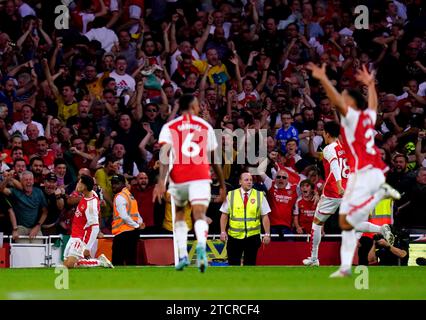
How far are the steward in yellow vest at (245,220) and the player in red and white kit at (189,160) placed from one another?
6246 millimetres

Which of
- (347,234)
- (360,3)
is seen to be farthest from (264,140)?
(347,234)

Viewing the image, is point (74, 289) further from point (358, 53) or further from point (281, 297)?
point (358, 53)

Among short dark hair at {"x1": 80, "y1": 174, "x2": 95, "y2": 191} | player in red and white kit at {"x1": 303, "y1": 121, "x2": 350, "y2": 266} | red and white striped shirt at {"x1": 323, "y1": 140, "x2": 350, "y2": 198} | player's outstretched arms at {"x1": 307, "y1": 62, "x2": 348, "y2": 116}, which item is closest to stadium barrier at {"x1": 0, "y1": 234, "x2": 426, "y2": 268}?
player in red and white kit at {"x1": 303, "y1": 121, "x2": 350, "y2": 266}

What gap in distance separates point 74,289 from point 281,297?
116 inches

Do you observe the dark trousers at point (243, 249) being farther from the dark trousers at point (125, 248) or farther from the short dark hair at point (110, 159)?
the short dark hair at point (110, 159)

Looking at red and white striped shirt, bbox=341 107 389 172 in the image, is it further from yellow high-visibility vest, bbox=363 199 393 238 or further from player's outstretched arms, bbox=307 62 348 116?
yellow high-visibility vest, bbox=363 199 393 238

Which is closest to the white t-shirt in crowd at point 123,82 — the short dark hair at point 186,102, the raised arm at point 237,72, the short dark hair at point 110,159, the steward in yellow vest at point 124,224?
the raised arm at point 237,72

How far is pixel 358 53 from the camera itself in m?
Result: 28.2

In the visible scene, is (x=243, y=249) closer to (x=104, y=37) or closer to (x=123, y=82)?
(x=123, y=82)

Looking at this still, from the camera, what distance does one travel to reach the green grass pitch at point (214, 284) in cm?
1375

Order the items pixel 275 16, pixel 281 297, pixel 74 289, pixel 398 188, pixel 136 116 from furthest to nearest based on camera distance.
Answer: pixel 275 16 < pixel 136 116 < pixel 398 188 < pixel 74 289 < pixel 281 297

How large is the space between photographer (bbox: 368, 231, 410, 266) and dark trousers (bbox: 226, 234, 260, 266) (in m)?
2.37

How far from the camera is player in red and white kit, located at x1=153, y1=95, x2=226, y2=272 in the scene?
15.5 metres

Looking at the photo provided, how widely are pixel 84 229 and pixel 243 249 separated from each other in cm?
341
